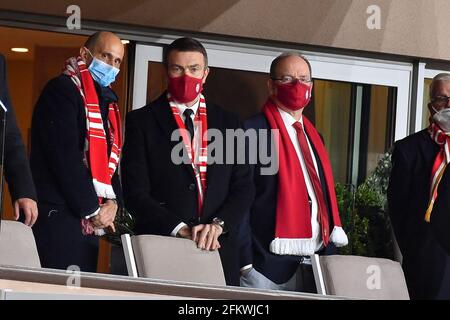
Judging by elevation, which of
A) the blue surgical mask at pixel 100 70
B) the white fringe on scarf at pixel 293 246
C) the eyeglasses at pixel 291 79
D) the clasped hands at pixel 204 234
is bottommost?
the white fringe on scarf at pixel 293 246

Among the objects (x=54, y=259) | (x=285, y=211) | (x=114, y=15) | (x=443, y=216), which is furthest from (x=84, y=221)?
(x=114, y=15)

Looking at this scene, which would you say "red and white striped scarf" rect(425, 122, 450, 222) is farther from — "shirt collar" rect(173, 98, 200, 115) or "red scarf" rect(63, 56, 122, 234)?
"red scarf" rect(63, 56, 122, 234)

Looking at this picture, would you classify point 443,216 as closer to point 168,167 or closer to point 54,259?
point 168,167

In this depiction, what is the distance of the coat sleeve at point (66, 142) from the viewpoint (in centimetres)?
468

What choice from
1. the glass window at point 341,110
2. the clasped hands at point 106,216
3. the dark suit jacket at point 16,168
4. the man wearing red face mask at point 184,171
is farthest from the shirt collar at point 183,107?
the glass window at point 341,110

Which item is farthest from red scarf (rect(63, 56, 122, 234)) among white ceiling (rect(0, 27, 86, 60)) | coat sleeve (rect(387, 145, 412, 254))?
coat sleeve (rect(387, 145, 412, 254))

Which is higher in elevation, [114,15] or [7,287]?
[114,15]

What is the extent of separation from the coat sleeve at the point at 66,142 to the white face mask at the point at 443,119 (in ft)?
5.99

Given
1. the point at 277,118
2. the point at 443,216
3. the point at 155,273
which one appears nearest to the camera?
the point at 155,273

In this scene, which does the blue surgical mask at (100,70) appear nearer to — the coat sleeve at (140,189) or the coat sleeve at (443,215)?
the coat sleeve at (140,189)

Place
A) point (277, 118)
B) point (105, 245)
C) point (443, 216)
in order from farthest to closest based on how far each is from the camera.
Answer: point (105, 245)
point (277, 118)
point (443, 216)

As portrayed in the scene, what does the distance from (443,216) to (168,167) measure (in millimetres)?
1211

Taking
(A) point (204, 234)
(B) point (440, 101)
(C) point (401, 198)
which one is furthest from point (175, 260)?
(B) point (440, 101)

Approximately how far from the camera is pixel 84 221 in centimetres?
475
